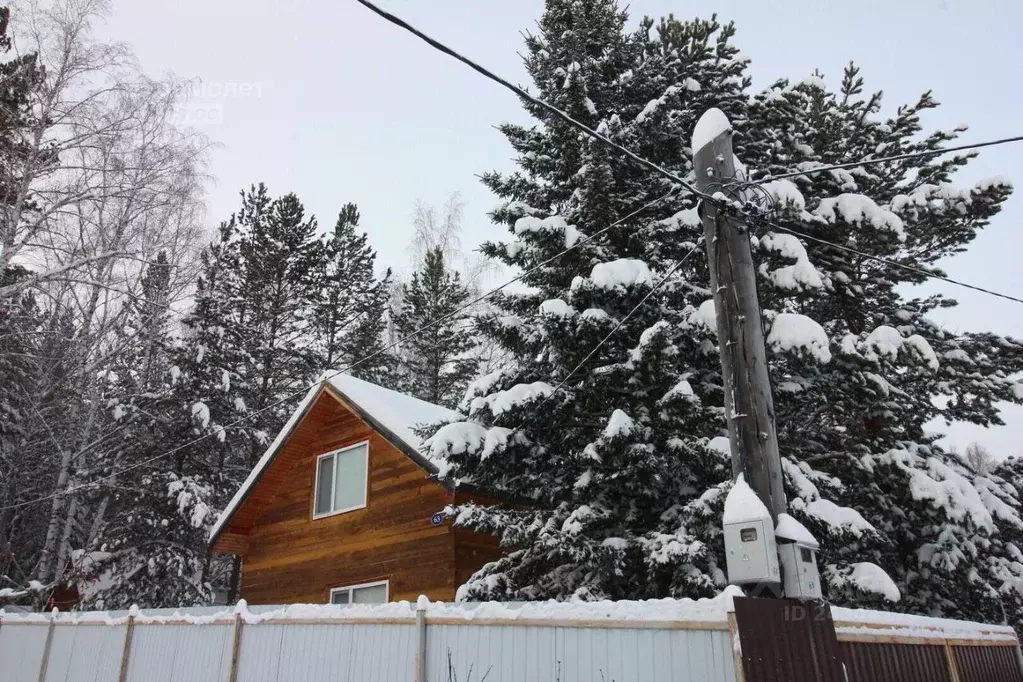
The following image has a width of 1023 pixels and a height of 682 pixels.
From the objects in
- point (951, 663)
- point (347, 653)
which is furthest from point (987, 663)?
point (347, 653)

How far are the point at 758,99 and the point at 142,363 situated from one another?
824 inches

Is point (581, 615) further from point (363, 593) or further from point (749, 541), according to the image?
point (363, 593)

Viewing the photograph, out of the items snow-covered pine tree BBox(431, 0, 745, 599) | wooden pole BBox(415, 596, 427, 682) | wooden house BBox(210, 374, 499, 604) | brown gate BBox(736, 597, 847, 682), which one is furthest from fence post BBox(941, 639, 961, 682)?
wooden house BBox(210, 374, 499, 604)

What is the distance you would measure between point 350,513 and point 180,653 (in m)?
5.24

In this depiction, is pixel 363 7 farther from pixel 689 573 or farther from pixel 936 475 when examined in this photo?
pixel 936 475

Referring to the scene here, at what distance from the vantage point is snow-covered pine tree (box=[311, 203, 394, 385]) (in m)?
27.7

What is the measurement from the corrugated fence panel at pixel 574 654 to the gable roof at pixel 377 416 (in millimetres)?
4908

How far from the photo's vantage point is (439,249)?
101 feet

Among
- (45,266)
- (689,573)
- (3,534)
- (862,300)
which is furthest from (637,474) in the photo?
(3,534)

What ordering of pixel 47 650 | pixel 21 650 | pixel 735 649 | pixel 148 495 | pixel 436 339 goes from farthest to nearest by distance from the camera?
pixel 436 339
pixel 148 495
pixel 21 650
pixel 47 650
pixel 735 649

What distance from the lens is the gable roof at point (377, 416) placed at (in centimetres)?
1234

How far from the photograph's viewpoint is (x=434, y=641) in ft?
21.7

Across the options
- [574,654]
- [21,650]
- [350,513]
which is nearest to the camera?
[574,654]

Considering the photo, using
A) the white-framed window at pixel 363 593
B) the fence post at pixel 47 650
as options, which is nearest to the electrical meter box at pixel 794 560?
the white-framed window at pixel 363 593
